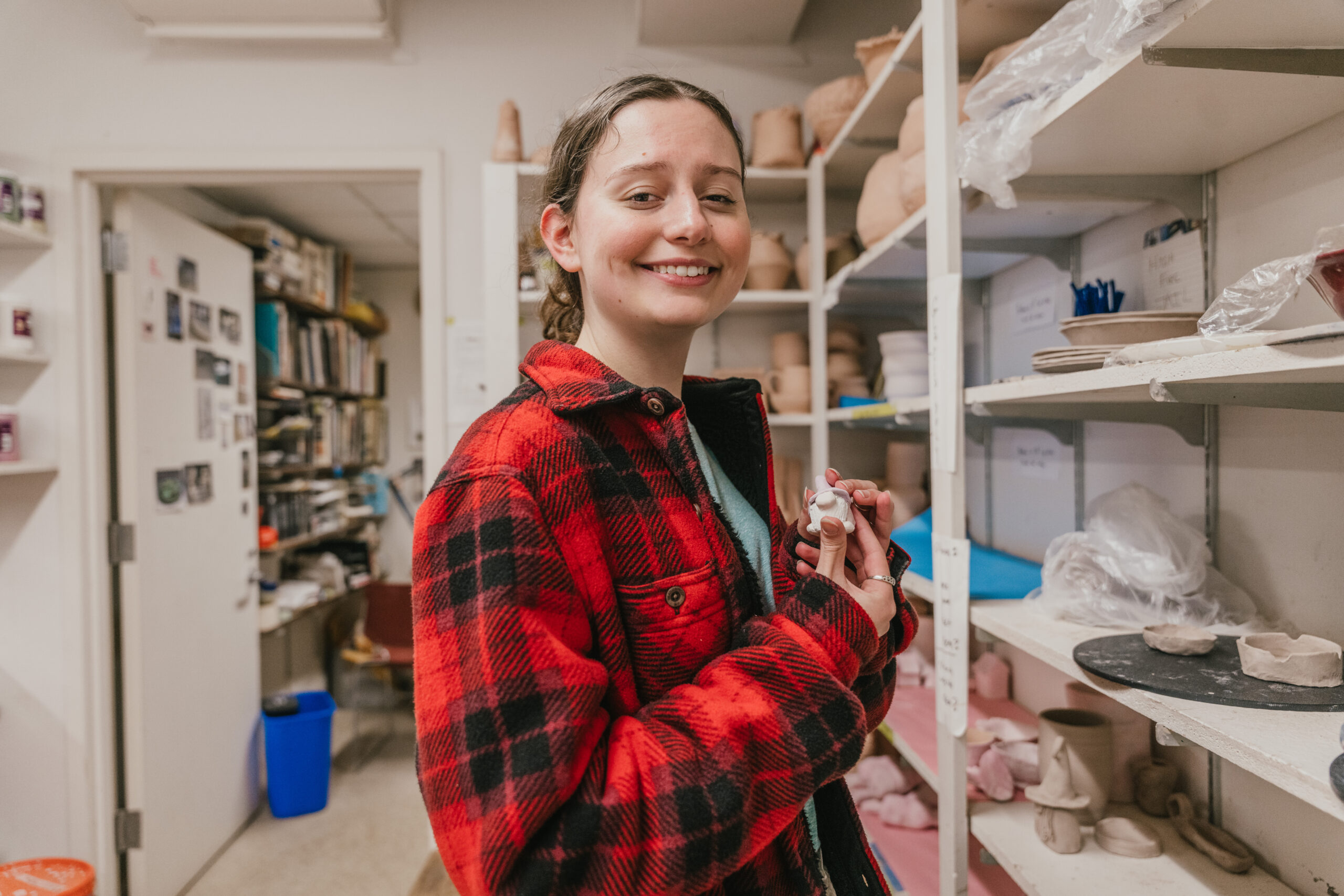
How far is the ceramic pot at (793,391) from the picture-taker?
2.27 m

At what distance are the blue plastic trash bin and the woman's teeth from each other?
3.00 metres

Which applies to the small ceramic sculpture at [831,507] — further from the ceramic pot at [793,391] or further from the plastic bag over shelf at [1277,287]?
the ceramic pot at [793,391]

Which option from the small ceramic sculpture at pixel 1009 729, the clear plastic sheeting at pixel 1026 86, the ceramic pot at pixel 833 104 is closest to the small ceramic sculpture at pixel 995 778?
the small ceramic sculpture at pixel 1009 729

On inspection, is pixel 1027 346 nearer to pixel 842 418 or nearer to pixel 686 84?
pixel 842 418

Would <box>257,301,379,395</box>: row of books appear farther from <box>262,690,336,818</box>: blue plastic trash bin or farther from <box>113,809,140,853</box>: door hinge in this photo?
<box>113,809,140,853</box>: door hinge

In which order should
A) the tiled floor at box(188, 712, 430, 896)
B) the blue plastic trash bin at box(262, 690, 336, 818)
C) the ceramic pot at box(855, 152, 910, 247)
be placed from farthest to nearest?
the blue plastic trash bin at box(262, 690, 336, 818) < the tiled floor at box(188, 712, 430, 896) < the ceramic pot at box(855, 152, 910, 247)

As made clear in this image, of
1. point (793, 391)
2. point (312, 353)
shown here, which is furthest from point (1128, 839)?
point (312, 353)

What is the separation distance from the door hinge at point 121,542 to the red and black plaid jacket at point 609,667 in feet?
7.33

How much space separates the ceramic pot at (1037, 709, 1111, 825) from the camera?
125cm

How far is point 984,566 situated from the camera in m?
1.57

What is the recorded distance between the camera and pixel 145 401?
8.04 ft

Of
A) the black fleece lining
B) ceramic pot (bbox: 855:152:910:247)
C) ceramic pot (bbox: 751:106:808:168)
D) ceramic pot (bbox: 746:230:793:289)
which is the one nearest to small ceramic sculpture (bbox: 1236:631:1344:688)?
the black fleece lining

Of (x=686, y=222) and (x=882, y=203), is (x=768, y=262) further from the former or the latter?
(x=686, y=222)

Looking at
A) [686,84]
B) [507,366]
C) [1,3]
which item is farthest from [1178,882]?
[1,3]
